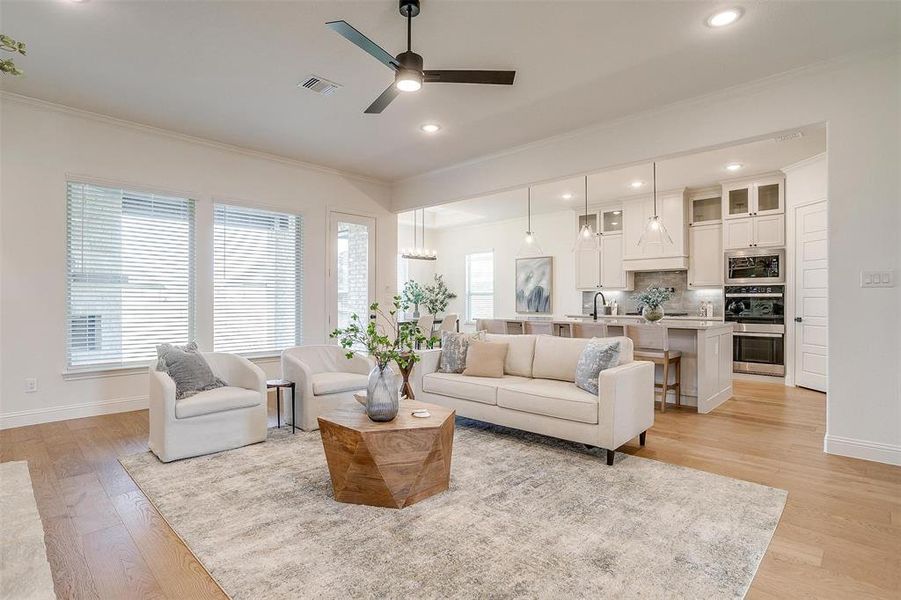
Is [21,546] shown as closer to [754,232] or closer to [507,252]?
[754,232]

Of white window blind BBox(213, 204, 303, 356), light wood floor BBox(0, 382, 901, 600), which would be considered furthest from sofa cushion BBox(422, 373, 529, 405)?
white window blind BBox(213, 204, 303, 356)

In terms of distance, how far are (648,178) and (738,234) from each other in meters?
1.54

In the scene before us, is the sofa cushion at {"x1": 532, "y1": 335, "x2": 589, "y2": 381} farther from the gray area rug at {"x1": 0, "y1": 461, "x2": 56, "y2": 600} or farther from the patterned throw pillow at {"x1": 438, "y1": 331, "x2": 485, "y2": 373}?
the gray area rug at {"x1": 0, "y1": 461, "x2": 56, "y2": 600}

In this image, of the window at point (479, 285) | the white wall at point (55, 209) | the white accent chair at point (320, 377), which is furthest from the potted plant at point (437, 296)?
the white accent chair at point (320, 377)

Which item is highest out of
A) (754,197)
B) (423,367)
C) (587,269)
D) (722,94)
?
(722,94)

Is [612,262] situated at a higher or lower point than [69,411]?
higher

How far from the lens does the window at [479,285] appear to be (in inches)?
397

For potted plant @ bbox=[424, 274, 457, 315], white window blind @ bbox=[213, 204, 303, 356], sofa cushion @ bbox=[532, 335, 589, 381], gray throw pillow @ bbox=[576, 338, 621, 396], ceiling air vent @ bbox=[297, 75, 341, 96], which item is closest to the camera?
gray throw pillow @ bbox=[576, 338, 621, 396]

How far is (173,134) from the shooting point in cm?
487

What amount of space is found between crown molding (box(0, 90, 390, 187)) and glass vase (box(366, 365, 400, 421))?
13.0 ft

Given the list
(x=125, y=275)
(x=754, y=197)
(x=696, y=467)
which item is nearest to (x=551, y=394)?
(x=696, y=467)

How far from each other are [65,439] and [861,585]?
5187 mm

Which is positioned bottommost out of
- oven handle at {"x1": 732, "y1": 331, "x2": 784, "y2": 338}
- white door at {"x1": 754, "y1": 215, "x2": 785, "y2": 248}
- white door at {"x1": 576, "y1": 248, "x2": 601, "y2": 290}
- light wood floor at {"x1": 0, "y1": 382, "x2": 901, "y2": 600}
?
light wood floor at {"x1": 0, "y1": 382, "x2": 901, "y2": 600}

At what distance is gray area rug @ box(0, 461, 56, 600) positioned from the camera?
1.78m
